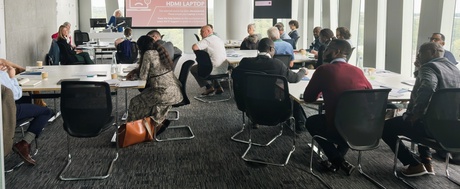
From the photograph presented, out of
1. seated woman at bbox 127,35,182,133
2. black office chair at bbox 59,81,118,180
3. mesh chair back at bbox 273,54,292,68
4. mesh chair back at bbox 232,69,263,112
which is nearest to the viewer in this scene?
black office chair at bbox 59,81,118,180

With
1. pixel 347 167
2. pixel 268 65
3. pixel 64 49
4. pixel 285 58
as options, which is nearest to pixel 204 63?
pixel 285 58

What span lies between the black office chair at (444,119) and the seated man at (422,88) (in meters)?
0.17

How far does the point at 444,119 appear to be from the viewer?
3.53m

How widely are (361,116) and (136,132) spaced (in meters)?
2.47

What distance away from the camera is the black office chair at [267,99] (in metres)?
4.26

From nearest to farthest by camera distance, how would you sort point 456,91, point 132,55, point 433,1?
point 456,91
point 433,1
point 132,55

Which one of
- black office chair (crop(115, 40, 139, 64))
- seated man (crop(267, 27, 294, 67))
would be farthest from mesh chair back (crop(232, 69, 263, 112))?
black office chair (crop(115, 40, 139, 64))

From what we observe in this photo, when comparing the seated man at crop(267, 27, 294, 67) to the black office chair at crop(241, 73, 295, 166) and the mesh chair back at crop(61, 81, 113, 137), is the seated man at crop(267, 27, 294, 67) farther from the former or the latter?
the mesh chair back at crop(61, 81, 113, 137)

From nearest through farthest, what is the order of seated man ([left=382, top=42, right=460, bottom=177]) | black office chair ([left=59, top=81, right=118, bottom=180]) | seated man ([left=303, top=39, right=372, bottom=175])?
seated man ([left=382, top=42, right=460, bottom=177]) < seated man ([left=303, top=39, right=372, bottom=175]) < black office chair ([left=59, top=81, right=118, bottom=180])

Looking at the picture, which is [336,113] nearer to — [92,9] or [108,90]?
[108,90]

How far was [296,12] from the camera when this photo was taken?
618 inches

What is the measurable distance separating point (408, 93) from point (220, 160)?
74.4 inches

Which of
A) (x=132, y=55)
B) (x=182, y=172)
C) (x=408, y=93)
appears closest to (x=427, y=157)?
(x=408, y=93)

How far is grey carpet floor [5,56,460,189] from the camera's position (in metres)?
4.09
